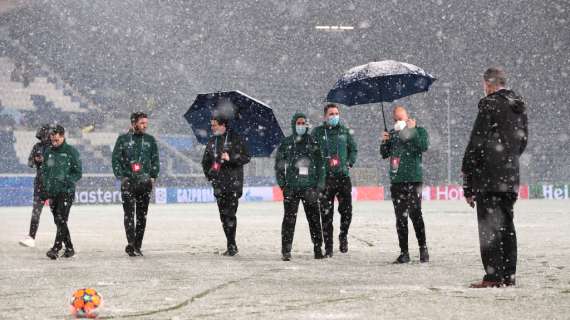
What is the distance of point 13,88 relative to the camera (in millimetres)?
36594

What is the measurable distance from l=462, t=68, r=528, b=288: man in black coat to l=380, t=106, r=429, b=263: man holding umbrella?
7.71 feet

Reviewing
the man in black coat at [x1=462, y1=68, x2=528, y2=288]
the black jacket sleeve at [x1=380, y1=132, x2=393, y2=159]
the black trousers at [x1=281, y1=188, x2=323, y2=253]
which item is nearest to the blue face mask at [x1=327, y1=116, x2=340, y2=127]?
the black trousers at [x1=281, y1=188, x2=323, y2=253]

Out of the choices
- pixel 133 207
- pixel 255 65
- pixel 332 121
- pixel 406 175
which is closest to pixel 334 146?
pixel 332 121

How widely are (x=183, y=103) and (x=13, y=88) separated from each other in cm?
844

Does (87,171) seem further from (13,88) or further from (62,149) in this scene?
(62,149)

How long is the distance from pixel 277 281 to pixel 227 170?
133 inches

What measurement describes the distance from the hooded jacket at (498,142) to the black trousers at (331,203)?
144 inches

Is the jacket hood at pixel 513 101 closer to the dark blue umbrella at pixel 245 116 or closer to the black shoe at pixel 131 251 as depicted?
the dark blue umbrella at pixel 245 116

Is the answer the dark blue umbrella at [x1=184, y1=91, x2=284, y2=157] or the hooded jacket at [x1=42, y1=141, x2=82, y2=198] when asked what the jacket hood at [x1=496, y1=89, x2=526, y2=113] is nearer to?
the dark blue umbrella at [x1=184, y1=91, x2=284, y2=157]

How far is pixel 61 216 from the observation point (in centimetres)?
1084

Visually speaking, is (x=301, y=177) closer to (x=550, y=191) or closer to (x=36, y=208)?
(x=36, y=208)

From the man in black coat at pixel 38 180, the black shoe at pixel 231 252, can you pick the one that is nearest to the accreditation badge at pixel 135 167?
the black shoe at pixel 231 252

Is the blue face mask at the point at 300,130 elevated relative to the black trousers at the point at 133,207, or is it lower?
elevated

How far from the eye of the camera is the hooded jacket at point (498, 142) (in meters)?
7.29
